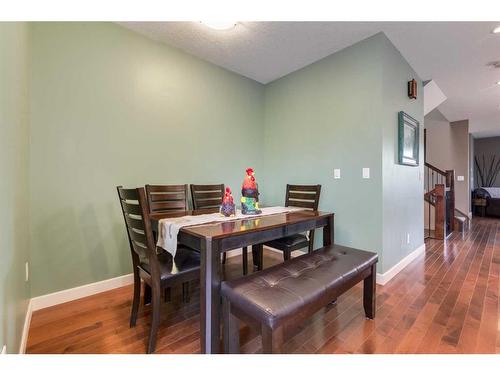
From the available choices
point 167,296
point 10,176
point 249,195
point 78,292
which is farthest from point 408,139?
point 78,292

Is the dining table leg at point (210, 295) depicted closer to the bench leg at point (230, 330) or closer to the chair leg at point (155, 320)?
the bench leg at point (230, 330)

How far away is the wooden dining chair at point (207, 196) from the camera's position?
8.28 feet

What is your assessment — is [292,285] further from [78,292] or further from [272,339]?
[78,292]

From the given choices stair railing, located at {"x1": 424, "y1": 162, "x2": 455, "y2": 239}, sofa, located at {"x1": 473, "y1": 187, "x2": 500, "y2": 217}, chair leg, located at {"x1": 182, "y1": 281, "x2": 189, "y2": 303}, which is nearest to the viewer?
chair leg, located at {"x1": 182, "y1": 281, "x2": 189, "y2": 303}

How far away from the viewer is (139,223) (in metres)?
1.41

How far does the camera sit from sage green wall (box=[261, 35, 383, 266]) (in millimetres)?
2379

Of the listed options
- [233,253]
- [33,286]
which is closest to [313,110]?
[233,253]

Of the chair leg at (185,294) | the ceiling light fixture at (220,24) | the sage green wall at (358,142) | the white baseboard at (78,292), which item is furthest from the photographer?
the sage green wall at (358,142)

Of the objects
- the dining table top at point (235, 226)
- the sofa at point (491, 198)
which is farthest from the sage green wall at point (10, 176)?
the sofa at point (491, 198)

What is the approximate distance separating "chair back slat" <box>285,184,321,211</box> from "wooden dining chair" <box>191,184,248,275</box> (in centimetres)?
80

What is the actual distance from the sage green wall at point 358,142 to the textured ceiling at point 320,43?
157 mm

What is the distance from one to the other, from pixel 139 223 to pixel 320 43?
2489mm

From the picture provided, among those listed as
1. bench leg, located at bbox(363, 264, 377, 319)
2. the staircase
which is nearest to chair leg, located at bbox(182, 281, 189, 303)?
bench leg, located at bbox(363, 264, 377, 319)

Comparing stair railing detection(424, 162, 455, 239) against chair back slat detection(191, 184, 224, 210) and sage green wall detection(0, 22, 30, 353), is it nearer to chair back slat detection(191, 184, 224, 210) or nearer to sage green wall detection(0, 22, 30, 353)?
chair back slat detection(191, 184, 224, 210)
